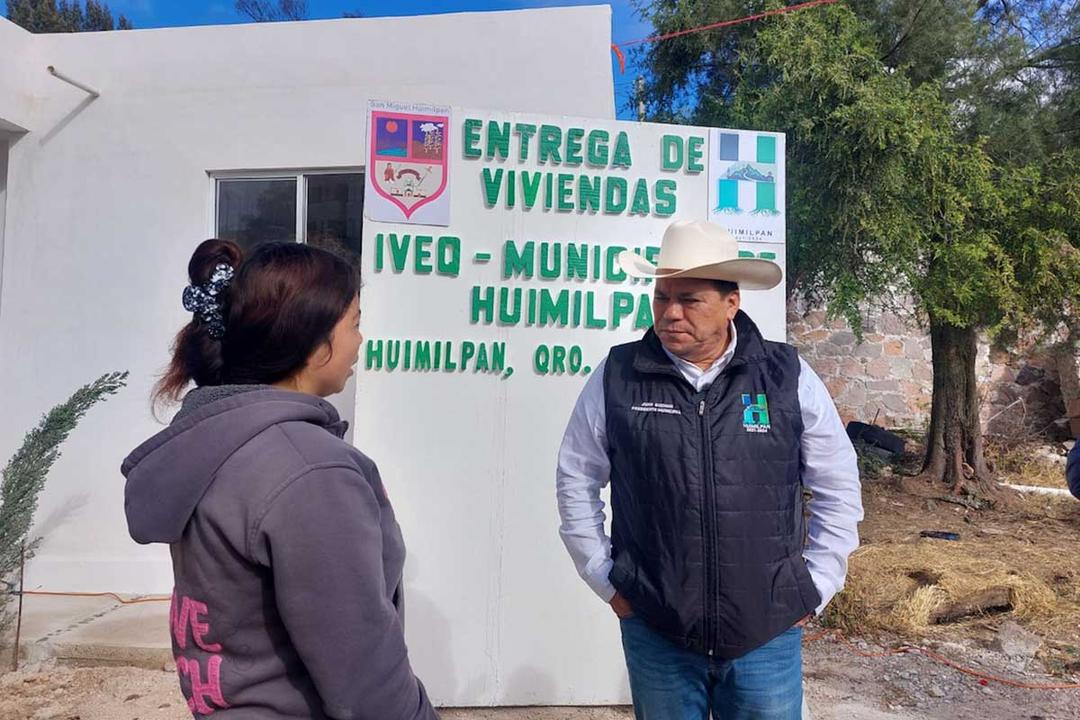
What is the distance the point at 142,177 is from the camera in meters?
5.27

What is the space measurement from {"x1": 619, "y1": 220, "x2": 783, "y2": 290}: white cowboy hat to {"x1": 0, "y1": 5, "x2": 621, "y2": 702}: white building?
3023 millimetres

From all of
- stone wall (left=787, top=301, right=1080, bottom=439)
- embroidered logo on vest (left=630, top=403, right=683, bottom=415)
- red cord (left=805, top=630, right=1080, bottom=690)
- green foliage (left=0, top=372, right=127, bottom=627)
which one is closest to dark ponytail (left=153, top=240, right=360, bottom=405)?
embroidered logo on vest (left=630, top=403, right=683, bottom=415)

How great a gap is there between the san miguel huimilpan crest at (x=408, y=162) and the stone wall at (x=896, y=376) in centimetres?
885

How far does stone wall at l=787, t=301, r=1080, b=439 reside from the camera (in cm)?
1152

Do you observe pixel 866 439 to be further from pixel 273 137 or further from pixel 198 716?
pixel 198 716

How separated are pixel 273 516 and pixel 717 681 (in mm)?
1457

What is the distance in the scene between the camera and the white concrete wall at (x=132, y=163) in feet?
16.9

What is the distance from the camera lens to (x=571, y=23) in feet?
16.3

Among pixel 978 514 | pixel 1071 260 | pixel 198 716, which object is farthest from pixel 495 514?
pixel 978 514

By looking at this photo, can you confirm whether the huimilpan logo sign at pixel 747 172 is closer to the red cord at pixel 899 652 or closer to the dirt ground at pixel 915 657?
the dirt ground at pixel 915 657

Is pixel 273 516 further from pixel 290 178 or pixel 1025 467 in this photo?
pixel 1025 467

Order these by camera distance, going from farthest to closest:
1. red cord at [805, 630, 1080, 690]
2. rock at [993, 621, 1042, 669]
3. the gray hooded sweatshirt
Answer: rock at [993, 621, 1042, 669] < red cord at [805, 630, 1080, 690] < the gray hooded sweatshirt

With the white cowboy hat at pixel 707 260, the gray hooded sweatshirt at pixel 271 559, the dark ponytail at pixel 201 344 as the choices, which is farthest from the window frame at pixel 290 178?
the gray hooded sweatshirt at pixel 271 559

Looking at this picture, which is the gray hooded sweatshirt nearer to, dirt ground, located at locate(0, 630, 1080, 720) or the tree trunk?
dirt ground, located at locate(0, 630, 1080, 720)
